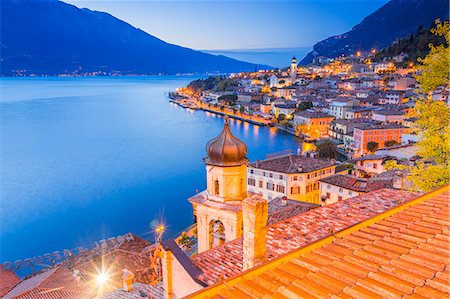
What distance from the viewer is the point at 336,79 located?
106 m

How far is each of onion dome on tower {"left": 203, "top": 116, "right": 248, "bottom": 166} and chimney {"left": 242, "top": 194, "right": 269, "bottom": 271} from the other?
6.21 metres

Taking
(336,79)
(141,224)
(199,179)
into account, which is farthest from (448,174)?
(336,79)

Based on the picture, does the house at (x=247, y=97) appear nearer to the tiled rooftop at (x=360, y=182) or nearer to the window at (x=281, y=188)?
the window at (x=281, y=188)

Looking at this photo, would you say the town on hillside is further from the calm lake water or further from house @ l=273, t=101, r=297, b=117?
house @ l=273, t=101, r=297, b=117

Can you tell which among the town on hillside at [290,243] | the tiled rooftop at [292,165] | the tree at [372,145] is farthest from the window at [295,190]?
the tree at [372,145]

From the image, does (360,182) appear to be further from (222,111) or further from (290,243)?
(222,111)

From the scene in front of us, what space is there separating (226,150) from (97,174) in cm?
3982

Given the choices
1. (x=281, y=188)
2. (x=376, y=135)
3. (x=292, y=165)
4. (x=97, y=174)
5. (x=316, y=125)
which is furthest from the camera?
(x=316, y=125)

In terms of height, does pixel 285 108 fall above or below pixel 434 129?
below

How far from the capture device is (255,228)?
4.71 m

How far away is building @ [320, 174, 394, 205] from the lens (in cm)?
2317

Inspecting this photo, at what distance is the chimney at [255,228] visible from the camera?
183 inches

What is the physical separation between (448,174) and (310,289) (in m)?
8.18

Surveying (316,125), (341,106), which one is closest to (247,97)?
(341,106)
